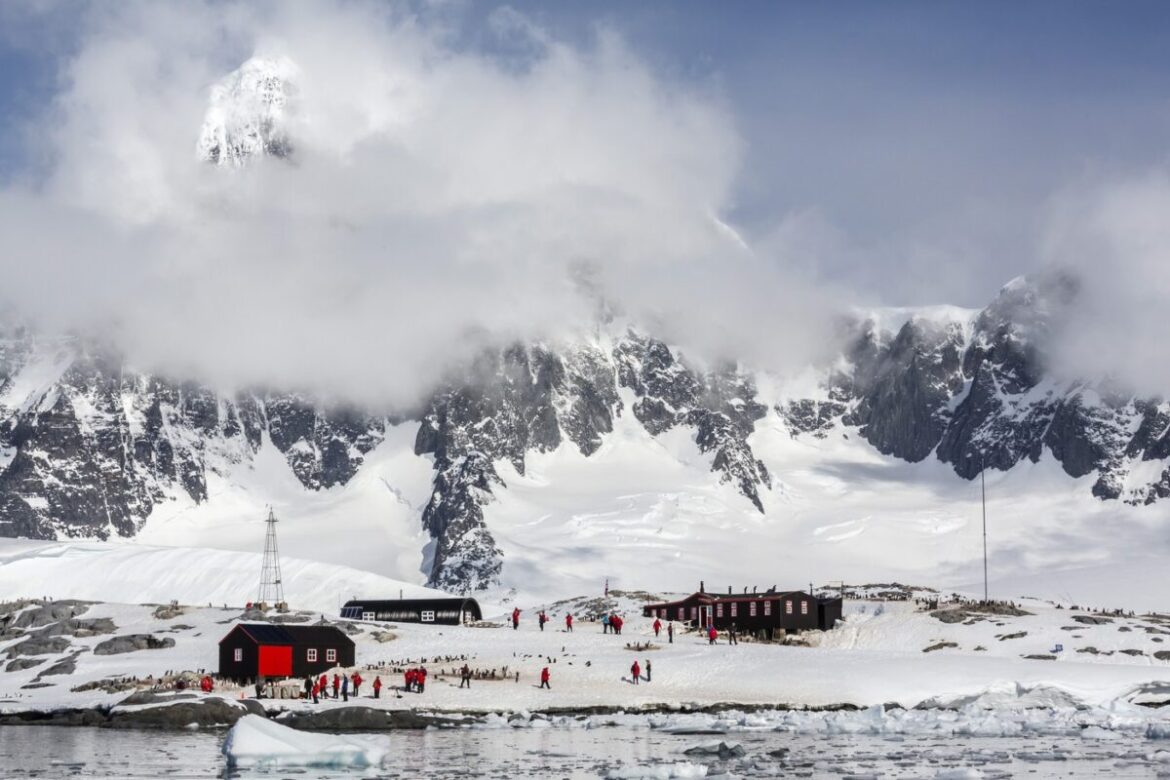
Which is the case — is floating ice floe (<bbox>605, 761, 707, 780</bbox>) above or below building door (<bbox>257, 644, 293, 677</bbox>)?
below

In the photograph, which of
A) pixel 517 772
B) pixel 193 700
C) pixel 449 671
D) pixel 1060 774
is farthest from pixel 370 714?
pixel 1060 774

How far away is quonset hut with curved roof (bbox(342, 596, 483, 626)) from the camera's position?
15000 centimetres

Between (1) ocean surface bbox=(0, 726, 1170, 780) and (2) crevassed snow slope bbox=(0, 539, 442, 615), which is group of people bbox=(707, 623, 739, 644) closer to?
(1) ocean surface bbox=(0, 726, 1170, 780)

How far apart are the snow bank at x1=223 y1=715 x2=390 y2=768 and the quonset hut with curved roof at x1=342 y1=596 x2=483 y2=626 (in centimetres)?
8924

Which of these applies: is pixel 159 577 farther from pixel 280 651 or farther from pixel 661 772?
pixel 661 772

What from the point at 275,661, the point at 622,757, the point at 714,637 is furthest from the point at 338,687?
the point at 622,757

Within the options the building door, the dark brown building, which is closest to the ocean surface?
the building door

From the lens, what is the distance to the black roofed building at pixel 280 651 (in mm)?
95625

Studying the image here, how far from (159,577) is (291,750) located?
407 ft

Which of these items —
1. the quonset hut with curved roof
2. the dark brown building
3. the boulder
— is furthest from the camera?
the quonset hut with curved roof

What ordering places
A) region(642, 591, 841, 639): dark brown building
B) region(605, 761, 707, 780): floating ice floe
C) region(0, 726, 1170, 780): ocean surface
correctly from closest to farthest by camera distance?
region(605, 761, 707, 780): floating ice floe → region(0, 726, 1170, 780): ocean surface → region(642, 591, 841, 639): dark brown building

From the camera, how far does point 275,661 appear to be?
96375 millimetres

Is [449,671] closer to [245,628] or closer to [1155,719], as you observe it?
[245,628]

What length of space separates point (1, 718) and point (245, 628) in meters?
15.2
